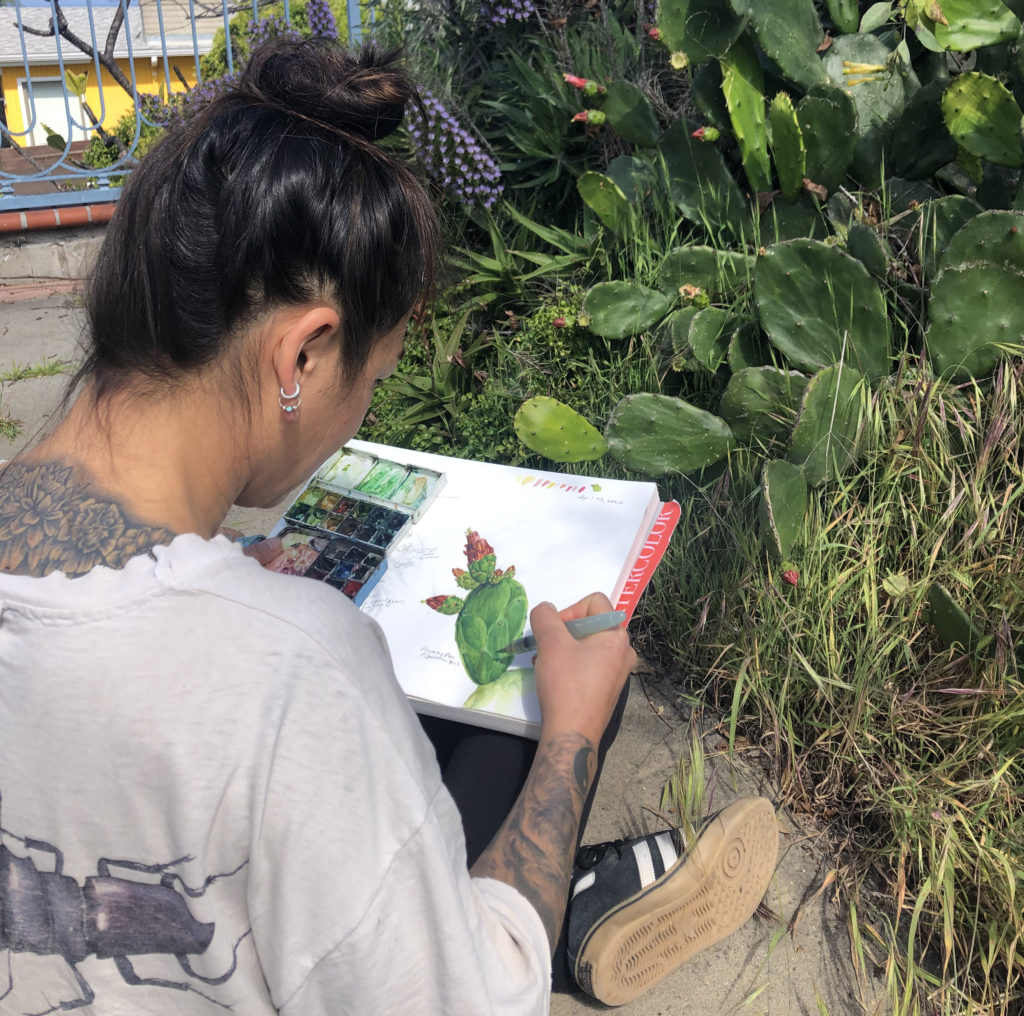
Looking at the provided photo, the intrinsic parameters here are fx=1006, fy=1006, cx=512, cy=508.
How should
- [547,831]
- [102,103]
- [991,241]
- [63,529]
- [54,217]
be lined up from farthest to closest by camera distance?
1. [102,103]
2. [54,217]
3. [991,241]
4. [547,831]
5. [63,529]

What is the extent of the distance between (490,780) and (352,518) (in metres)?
0.54

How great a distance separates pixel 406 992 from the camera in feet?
2.85

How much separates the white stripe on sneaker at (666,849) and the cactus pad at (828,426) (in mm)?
761

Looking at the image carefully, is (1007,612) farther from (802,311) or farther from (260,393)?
(260,393)

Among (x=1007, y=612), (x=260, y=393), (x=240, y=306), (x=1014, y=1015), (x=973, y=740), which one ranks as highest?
(x=240, y=306)

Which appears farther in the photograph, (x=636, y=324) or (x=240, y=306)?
(x=636, y=324)

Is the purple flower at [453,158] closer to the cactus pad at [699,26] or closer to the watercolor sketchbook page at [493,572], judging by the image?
the cactus pad at [699,26]

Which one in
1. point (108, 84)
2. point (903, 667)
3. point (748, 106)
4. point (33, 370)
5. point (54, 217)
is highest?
point (748, 106)

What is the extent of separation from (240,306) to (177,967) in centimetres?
63

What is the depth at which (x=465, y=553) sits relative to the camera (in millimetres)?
1746

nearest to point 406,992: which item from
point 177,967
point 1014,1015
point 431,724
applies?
point 177,967

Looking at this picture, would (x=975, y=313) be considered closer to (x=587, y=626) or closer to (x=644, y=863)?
(x=587, y=626)

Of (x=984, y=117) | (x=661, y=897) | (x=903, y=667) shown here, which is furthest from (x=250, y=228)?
(x=984, y=117)

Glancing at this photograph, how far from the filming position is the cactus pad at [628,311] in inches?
98.6
